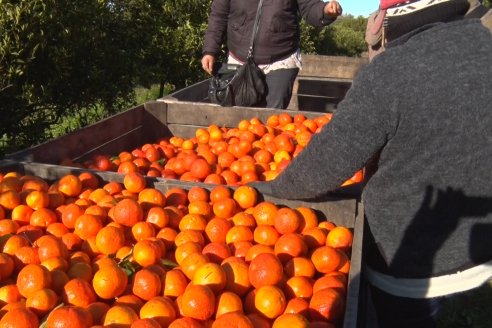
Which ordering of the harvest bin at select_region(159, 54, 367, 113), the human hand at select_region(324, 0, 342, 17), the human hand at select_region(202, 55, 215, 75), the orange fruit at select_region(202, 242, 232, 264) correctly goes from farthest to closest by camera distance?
the harvest bin at select_region(159, 54, 367, 113), the human hand at select_region(202, 55, 215, 75), the human hand at select_region(324, 0, 342, 17), the orange fruit at select_region(202, 242, 232, 264)

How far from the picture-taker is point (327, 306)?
1.85 m

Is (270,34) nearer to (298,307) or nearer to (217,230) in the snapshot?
(217,230)

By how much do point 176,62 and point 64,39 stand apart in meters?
3.50

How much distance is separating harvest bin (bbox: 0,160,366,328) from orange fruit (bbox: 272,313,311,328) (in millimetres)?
151

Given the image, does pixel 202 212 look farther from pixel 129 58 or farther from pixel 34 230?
pixel 129 58

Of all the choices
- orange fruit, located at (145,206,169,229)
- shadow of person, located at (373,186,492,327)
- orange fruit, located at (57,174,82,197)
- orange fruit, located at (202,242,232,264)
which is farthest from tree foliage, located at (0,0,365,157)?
shadow of person, located at (373,186,492,327)

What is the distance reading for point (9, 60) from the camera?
409cm

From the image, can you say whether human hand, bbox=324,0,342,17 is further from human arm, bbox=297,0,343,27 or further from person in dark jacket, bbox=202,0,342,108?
person in dark jacket, bbox=202,0,342,108

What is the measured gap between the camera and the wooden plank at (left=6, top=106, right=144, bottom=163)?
10.6 feet

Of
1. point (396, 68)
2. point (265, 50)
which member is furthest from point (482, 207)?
point (265, 50)

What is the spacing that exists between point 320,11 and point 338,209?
2.63 m

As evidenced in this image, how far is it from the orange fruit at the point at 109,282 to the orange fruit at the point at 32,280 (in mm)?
180

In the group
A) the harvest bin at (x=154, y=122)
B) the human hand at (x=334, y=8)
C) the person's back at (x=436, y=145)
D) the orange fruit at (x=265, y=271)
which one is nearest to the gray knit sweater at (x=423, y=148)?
the person's back at (x=436, y=145)

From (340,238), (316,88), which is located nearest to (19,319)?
(340,238)
